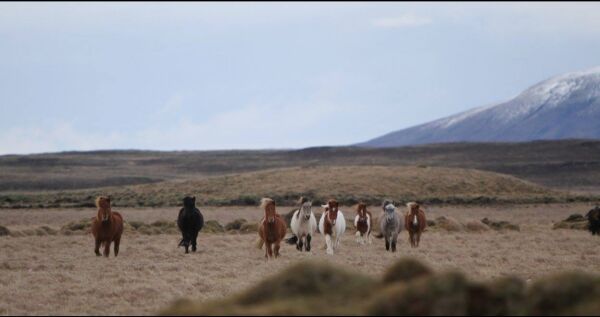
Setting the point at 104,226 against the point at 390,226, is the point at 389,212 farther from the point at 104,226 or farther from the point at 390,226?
the point at 104,226

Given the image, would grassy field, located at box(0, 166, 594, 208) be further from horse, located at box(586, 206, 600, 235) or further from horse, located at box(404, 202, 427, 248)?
horse, located at box(404, 202, 427, 248)

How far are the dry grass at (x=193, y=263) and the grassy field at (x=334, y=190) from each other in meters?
31.9

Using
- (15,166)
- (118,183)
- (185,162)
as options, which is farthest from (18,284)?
(185,162)

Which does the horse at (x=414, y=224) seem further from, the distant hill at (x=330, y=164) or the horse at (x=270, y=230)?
the distant hill at (x=330, y=164)

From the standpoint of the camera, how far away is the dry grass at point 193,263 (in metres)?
13.1

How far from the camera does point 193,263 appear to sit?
19.6 meters

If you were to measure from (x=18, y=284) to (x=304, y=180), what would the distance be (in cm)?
6198

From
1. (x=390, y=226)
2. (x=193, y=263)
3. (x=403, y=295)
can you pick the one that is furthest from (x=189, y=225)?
(x=403, y=295)

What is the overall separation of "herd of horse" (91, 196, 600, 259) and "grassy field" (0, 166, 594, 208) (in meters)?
36.5

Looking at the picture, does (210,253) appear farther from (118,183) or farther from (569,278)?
(118,183)

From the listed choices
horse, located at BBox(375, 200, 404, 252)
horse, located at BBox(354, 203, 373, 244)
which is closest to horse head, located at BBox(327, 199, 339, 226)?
horse, located at BBox(375, 200, 404, 252)

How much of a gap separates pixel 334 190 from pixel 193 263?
52.7 meters

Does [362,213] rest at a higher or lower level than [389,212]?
lower

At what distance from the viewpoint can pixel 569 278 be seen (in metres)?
7.16
